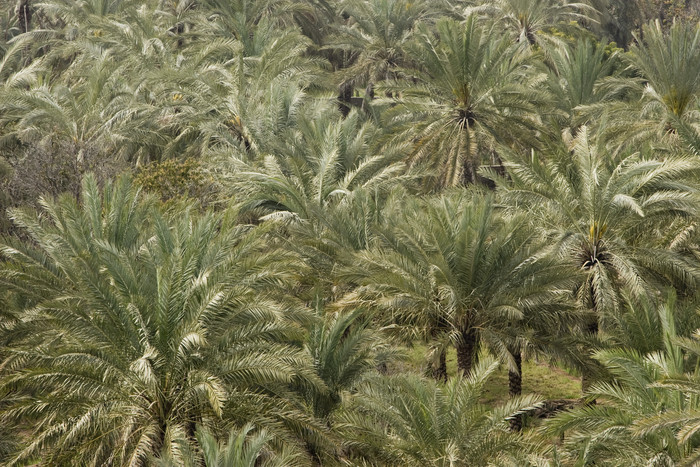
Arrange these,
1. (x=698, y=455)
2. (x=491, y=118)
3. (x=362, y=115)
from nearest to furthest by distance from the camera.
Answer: (x=698, y=455) → (x=491, y=118) → (x=362, y=115)

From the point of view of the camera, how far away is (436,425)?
39.7 ft

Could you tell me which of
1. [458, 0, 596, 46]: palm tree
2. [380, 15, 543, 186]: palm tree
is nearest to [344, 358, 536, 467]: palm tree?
[380, 15, 543, 186]: palm tree

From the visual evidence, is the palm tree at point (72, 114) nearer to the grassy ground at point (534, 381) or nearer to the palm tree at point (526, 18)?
the grassy ground at point (534, 381)

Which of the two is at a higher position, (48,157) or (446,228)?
(446,228)

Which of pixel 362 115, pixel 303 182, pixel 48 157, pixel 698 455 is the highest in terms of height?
pixel 698 455

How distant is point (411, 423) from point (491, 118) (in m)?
12.4

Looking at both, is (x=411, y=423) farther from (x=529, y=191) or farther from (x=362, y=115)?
(x=362, y=115)

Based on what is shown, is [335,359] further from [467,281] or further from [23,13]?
[23,13]

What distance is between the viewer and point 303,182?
19469 millimetres

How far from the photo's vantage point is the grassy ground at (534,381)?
797 inches

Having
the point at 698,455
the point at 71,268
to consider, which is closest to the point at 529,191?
the point at 698,455

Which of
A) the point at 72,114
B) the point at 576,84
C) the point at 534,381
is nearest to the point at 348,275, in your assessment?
the point at 534,381

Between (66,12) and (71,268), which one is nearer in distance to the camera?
(71,268)

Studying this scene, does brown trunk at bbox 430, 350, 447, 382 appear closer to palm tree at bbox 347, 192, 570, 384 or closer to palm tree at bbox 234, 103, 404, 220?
palm tree at bbox 347, 192, 570, 384
